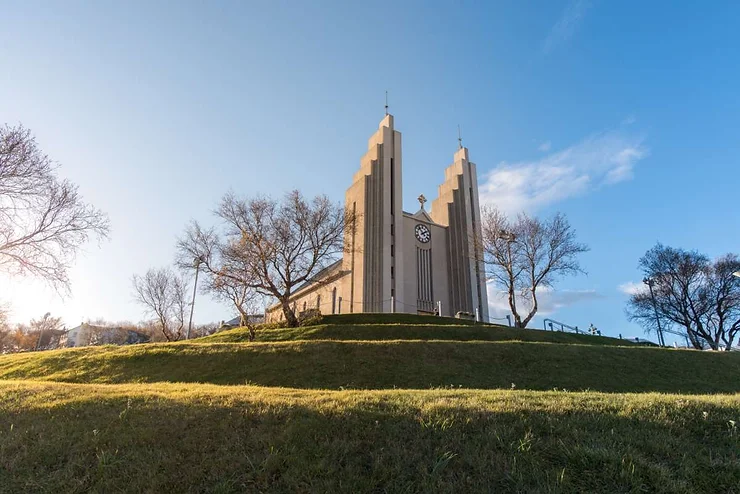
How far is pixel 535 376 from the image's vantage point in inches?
498

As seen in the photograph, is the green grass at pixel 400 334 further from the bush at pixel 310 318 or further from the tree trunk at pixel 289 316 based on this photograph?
the bush at pixel 310 318

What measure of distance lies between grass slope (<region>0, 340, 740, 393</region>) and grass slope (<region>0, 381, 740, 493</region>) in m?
6.38

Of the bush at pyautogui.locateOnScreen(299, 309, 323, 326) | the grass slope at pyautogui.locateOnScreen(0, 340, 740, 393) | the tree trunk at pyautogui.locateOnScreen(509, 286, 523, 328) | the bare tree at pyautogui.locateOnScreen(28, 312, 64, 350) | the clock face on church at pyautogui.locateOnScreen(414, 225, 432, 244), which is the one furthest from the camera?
the bare tree at pyautogui.locateOnScreen(28, 312, 64, 350)

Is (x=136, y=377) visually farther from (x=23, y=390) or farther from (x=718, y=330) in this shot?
(x=718, y=330)

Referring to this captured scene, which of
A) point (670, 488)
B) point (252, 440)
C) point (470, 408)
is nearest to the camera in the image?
point (670, 488)

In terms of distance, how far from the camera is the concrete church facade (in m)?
36.2

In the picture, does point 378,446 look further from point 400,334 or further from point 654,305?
point 654,305

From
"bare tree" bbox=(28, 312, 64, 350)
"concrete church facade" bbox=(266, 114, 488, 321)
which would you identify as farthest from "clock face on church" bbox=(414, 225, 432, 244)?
"bare tree" bbox=(28, 312, 64, 350)

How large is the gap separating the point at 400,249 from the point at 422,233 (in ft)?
18.9

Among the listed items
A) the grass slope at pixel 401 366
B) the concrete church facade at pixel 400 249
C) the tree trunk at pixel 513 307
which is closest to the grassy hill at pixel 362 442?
the grass slope at pixel 401 366

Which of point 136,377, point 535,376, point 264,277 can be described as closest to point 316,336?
point 264,277

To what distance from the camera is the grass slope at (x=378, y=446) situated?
3701 mm

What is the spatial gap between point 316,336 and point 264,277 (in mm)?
5034

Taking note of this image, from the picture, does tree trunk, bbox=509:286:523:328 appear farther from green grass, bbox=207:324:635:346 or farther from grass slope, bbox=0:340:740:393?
grass slope, bbox=0:340:740:393
